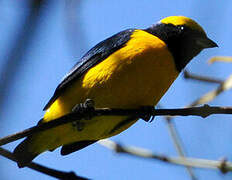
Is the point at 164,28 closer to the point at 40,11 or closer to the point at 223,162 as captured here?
the point at 223,162

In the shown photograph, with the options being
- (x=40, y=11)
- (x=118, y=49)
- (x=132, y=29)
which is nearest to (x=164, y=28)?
(x=132, y=29)

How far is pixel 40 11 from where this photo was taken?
98 cm

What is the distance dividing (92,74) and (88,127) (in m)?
0.52

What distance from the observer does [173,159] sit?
369cm

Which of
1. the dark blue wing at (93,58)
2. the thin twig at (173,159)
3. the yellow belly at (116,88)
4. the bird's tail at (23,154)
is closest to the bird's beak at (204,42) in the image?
the yellow belly at (116,88)

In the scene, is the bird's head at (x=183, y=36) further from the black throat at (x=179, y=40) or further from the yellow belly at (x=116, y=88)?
the yellow belly at (x=116, y=88)

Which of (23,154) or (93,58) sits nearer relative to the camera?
(23,154)

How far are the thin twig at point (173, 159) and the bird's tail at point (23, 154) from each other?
0.84 m

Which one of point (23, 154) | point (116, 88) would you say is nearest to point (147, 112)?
point (116, 88)

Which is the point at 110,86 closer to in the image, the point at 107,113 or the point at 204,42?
the point at 107,113

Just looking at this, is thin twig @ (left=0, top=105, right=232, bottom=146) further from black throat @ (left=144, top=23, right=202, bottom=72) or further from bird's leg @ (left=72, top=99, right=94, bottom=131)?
black throat @ (left=144, top=23, right=202, bottom=72)

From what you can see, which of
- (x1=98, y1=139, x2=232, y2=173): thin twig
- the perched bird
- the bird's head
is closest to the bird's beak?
the bird's head

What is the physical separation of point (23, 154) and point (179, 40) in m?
2.10

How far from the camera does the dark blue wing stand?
392 cm
